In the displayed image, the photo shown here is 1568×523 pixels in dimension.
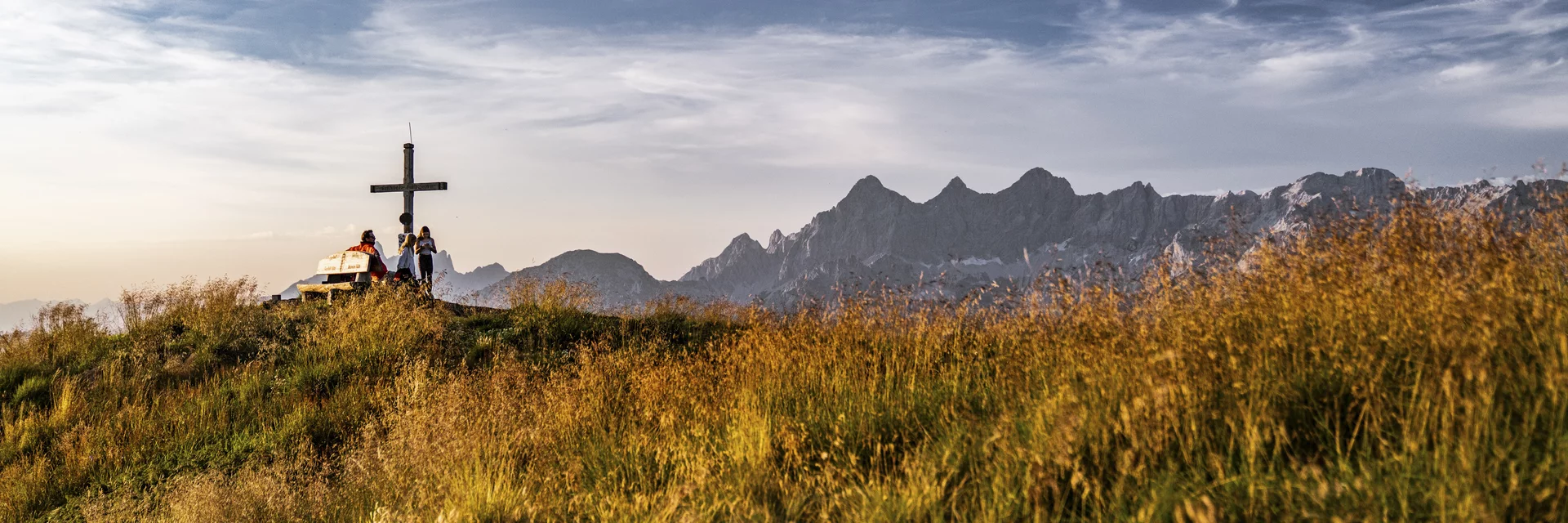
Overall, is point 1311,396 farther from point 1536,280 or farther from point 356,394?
point 356,394

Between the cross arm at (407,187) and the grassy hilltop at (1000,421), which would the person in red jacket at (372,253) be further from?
the grassy hilltop at (1000,421)

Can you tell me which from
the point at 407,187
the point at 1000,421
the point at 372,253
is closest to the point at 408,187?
the point at 407,187

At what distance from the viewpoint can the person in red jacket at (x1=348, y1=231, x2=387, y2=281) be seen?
16141 mm

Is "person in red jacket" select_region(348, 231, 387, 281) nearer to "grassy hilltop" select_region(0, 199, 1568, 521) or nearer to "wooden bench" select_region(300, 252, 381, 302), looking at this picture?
"wooden bench" select_region(300, 252, 381, 302)

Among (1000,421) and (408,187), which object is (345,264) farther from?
(1000,421)

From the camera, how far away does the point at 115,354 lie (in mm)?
12109

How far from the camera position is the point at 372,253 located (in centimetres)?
1642

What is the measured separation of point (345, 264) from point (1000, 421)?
15.5 metres

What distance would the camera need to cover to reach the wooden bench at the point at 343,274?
16.0m

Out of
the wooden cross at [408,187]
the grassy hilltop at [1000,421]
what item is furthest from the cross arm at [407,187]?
the grassy hilltop at [1000,421]

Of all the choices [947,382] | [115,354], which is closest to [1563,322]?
[947,382]

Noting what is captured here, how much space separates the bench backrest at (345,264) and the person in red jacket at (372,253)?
0.11m

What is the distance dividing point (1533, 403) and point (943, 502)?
7.37ft

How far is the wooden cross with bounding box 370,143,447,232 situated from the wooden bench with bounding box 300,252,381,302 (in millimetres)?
3236
